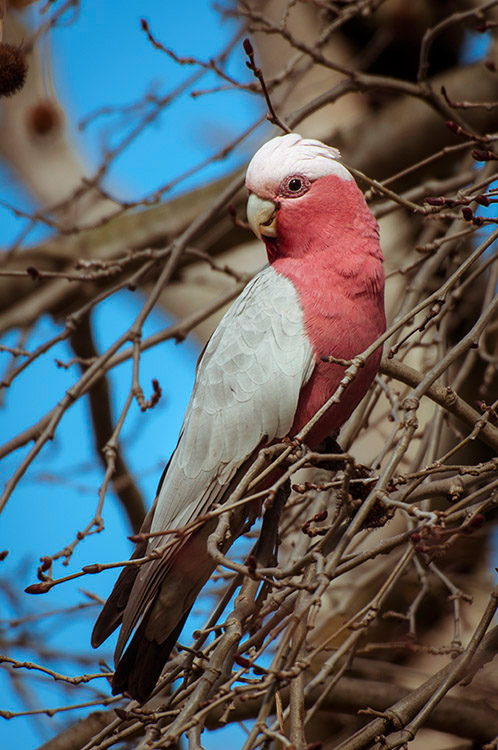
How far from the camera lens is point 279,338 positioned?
3238 mm

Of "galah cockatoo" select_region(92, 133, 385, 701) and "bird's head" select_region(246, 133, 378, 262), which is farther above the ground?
"bird's head" select_region(246, 133, 378, 262)

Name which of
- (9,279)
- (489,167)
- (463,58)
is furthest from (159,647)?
(463,58)

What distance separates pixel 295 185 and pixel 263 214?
0.18 m

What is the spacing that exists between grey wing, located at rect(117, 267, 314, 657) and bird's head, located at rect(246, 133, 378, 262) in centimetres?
23

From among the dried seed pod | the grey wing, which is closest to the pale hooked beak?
the grey wing

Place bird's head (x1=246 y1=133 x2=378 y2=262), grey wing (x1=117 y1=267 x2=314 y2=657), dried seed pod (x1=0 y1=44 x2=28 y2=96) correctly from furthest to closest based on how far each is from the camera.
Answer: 1. bird's head (x1=246 y1=133 x2=378 y2=262)
2. grey wing (x1=117 y1=267 x2=314 y2=657)
3. dried seed pod (x1=0 y1=44 x2=28 y2=96)

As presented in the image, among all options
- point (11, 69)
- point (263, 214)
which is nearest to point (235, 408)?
point (263, 214)

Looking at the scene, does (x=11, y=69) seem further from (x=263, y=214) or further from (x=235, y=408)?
(x=235, y=408)

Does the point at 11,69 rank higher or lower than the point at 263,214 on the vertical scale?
higher

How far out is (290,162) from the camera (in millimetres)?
3396

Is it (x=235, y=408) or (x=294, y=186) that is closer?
(x=235, y=408)

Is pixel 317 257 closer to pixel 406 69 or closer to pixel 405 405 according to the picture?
pixel 405 405

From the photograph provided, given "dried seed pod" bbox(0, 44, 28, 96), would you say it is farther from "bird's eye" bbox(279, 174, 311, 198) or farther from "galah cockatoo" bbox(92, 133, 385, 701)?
"bird's eye" bbox(279, 174, 311, 198)

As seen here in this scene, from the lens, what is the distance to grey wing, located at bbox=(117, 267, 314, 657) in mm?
3154
